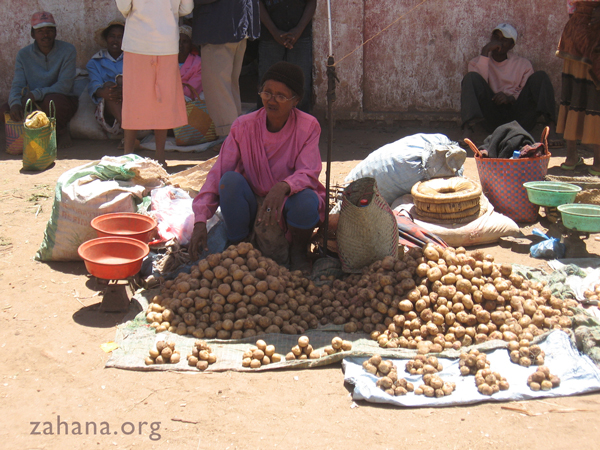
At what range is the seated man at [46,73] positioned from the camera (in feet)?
22.4

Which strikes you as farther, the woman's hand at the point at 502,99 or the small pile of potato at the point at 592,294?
the woman's hand at the point at 502,99

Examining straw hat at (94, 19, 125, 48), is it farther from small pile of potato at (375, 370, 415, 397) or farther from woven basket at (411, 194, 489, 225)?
small pile of potato at (375, 370, 415, 397)

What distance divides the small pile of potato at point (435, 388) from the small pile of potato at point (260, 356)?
723mm

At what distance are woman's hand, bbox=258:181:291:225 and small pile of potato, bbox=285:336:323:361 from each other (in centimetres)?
81

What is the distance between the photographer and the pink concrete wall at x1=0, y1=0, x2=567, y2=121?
711 centimetres

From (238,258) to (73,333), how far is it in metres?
1.00

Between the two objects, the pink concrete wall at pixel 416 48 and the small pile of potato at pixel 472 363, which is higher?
the pink concrete wall at pixel 416 48

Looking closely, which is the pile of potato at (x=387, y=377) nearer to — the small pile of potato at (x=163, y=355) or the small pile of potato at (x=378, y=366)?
the small pile of potato at (x=378, y=366)

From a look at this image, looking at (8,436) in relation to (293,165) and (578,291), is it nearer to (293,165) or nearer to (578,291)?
(293,165)

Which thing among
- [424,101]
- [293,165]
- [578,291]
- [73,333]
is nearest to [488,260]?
[578,291]

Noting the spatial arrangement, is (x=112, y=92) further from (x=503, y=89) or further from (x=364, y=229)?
(x=503, y=89)

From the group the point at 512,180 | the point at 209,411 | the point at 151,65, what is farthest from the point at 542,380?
the point at 151,65

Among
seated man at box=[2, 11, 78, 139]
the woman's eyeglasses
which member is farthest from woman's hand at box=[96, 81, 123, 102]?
the woman's eyeglasses

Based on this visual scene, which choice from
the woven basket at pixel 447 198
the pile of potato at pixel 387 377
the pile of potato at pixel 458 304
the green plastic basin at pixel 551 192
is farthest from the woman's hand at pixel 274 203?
the green plastic basin at pixel 551 192
